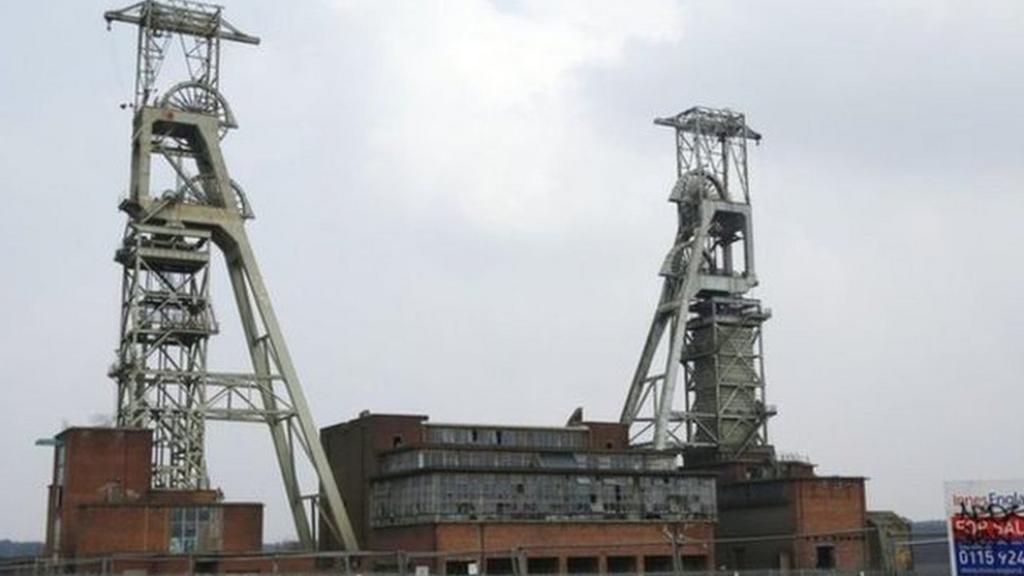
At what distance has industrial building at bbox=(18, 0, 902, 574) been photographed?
58.2m

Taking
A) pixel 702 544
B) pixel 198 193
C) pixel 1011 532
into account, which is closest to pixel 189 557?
pixel 198 193

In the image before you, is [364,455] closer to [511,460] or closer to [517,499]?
[511,460]

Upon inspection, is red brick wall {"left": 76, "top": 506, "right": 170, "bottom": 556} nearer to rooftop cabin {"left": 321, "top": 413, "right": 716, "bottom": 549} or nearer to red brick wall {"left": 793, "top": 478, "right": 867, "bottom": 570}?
rooftop cabin {"left": 321, "top": 413, "right": 716, "bottom": 549}

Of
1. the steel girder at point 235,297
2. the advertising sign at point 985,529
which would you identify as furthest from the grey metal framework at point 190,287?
the advertising sign at point 985,529

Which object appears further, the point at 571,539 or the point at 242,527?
the point at 571,539

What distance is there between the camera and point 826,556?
71.4 metres

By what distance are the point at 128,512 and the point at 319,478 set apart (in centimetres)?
1204

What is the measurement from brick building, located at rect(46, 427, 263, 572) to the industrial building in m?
0.08

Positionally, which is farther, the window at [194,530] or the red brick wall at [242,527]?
the red brick wall at [242,527]

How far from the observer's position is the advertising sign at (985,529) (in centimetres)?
3406

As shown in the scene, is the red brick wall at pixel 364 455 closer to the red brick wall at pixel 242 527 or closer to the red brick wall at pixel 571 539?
the red brick wall at pixel 571 539

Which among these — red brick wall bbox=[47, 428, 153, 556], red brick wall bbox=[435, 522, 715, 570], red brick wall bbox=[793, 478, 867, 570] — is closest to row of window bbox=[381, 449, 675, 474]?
red brick wall bbox=[435, 522, 715, 570]

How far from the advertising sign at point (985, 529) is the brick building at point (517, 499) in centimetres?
2612

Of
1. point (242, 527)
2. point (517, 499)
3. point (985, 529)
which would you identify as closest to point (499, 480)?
point (517, 499)
